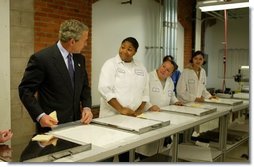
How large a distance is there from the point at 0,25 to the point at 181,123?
1.57 m

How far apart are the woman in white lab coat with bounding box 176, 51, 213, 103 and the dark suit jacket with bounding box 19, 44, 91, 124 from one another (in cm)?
101

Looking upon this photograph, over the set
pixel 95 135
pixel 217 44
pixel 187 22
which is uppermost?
pixel 187 22

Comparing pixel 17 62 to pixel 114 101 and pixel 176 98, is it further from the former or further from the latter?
pixel 176 98

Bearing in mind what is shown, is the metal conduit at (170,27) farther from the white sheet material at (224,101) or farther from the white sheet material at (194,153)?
the white sheet material at (194,153)

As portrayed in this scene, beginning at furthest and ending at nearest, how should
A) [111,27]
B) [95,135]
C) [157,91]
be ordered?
1. [111,27]
2. [157,91]
3. [95,135]

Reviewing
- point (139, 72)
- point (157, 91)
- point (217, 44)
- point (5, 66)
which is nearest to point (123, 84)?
point (139, 72)

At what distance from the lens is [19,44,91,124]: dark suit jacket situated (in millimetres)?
1373

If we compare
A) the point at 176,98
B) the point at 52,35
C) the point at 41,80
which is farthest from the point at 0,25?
the point at 176,98

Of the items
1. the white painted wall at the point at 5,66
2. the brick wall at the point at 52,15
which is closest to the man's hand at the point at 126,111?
the white painted wall at the point at 5,66

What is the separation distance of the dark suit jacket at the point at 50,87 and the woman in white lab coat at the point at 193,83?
1.01 meters

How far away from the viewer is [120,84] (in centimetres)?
184

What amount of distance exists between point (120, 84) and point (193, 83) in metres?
0.80

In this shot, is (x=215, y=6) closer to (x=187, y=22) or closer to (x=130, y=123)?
(x=187, y=22)

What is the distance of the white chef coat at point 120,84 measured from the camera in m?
1.80
